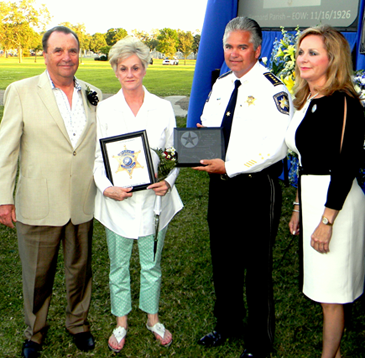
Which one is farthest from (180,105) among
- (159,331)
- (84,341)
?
(84,341)

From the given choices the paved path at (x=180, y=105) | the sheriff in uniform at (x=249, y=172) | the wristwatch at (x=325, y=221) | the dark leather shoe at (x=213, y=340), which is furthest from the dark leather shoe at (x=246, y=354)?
the paved path at (x=180, y=105)

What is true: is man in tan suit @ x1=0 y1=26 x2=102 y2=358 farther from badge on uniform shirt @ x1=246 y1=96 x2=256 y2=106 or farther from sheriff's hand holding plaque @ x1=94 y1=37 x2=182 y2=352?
badge on uniform shirt @ x1=246 y1=96 x2=256 y2=106

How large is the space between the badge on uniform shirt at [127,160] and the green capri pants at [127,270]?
524mm

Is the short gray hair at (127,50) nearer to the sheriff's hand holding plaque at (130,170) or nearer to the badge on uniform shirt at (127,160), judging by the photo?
the sheriff's hand holding plaque at (130,170)

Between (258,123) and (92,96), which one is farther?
(92,96)

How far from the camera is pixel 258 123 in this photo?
Answer: 2854 millimetres

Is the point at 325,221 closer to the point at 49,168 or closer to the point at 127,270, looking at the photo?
the point at 127,270

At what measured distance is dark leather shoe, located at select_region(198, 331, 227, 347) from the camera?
346cm

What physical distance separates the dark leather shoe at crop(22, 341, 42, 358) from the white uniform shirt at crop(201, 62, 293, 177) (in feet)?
6.78

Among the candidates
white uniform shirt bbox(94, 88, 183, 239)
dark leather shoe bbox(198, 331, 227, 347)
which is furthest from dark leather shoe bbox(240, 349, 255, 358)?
white uniform shirt bbox(94, 88, 183, 239)

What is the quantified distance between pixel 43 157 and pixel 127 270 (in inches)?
42.4

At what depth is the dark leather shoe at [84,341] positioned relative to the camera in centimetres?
339

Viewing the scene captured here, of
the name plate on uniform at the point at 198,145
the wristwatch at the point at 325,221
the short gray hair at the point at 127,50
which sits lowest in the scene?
the wristwatch at the point at 325,221

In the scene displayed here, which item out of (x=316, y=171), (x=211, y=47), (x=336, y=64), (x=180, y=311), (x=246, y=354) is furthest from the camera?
(x=211, y=47)
